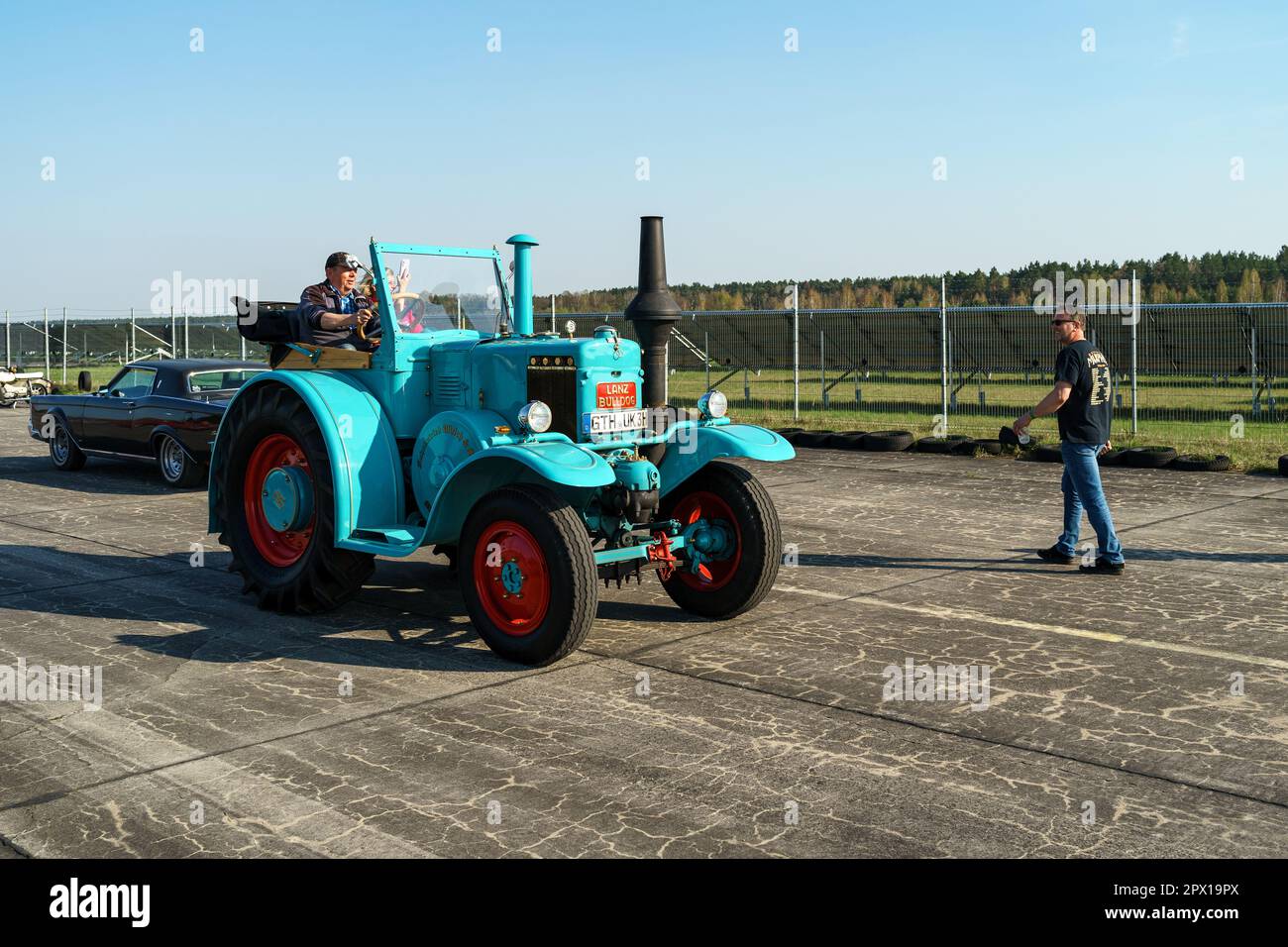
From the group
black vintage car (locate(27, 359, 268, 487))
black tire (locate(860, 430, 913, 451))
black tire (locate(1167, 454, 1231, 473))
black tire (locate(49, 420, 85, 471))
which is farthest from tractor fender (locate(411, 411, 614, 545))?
black tire (locate(860, 430, 913, 451))

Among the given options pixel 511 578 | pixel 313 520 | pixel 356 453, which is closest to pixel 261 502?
pixel 313 520

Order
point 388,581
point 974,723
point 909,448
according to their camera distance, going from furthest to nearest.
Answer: point 909,448
point 388,581
point 974,723

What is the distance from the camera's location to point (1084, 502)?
9023mm

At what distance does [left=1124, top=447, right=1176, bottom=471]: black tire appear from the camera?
47.5 feet

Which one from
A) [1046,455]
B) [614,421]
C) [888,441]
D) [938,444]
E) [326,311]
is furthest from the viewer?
[888,441]

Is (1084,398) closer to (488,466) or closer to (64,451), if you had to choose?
(488,466)

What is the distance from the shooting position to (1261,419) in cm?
2072

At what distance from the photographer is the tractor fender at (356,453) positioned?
730cm

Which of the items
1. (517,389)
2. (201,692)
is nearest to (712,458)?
(517,389)

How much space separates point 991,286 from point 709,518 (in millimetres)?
23034

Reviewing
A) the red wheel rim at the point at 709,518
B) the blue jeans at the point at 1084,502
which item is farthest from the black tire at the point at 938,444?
the red wheel rim at the point at 709,518

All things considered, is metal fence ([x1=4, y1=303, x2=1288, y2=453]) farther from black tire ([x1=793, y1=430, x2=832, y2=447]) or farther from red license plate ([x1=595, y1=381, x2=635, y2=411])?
red license plate ([x1=595, y1=381, x2=635, y2=411])

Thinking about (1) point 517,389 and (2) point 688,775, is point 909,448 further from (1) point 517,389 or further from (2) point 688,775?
(2) point 688,775

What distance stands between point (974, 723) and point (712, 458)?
8.21 ft
